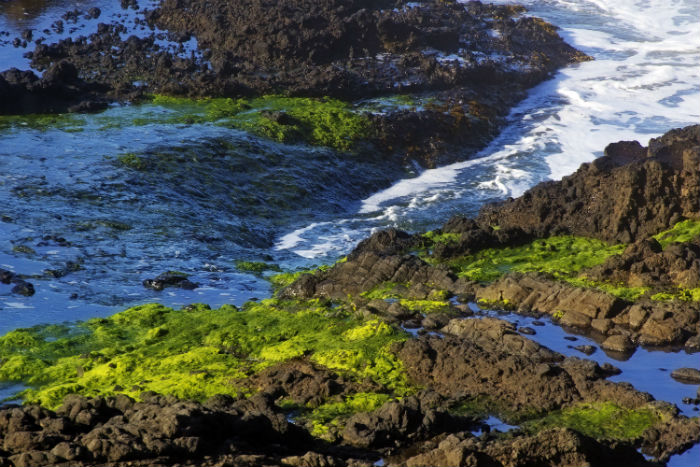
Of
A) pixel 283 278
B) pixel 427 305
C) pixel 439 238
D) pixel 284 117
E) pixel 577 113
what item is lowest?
pixel 283 278

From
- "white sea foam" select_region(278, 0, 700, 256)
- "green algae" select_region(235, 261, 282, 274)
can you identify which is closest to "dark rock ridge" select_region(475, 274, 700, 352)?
"green algae" select_region(235, 261, 282, 274)

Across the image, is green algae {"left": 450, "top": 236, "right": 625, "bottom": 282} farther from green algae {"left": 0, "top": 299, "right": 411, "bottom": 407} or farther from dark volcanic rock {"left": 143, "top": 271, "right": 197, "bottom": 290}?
dark volcanic rock {"left": 143, "top": 271, "right": 197, "bottom": 290}

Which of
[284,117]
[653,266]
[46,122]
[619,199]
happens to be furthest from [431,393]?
[46,122]

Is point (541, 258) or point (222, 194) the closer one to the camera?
point (541, 258)

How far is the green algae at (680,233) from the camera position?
16734mm

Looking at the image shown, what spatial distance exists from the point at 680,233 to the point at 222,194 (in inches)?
510

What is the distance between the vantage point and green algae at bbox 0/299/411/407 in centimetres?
1267

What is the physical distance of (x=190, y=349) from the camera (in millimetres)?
14445

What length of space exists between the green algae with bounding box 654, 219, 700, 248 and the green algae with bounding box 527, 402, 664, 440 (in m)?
6.50

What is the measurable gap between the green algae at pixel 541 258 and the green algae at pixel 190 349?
134 inches

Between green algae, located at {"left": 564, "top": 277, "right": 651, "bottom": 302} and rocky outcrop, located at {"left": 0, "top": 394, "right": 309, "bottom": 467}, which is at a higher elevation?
rocky outcrop, located at {"left": 0, "top": 394, "right": 309, "bottom": 467}

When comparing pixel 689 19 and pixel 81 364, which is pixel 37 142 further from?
pixel 689 19

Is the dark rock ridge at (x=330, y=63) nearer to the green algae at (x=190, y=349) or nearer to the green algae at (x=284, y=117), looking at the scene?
the green algae at (x=284, y=117)

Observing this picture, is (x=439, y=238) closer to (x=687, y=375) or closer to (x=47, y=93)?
(x=687, y=375)
